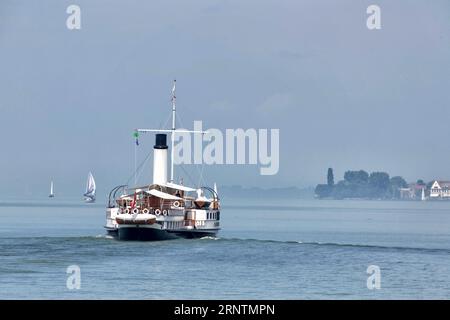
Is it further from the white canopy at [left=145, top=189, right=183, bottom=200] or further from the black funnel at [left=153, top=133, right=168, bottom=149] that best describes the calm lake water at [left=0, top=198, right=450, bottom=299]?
the black funnel at [left=153, top=133, right=168, bottom=149]

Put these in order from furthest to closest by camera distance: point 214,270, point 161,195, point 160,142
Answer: point 160,142, point 161,195, point 214,270

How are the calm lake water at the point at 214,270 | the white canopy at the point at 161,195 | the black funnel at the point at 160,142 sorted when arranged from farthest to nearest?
1. the black funnel at the point at 160,142
2. the white canopy at the point at 161,195
3. the calm lake water at the point at 214,270

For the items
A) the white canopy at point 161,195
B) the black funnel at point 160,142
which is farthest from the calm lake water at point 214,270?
the black funnel at point 160,142

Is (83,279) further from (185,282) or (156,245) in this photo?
(156,245)

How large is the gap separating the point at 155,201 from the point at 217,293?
41054 millimetres

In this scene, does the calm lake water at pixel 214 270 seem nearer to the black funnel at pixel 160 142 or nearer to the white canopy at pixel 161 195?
the white canopy at pixel 161 195

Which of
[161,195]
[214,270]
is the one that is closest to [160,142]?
[161,195]

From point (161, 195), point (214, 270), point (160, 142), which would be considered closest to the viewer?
point (214, 270)

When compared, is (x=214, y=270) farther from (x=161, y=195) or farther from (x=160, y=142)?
(x=160, y=142)

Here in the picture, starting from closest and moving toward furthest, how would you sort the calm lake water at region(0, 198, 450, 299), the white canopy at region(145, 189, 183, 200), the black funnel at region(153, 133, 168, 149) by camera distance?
the calm lake water at region(0, 198, 450, 299), the white canopy at region(145, 189, 183, 200), the black funnel at region(153, 133, 168, 149)

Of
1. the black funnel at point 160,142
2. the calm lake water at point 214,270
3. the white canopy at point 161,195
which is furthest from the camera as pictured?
the black funnel at point 160,142

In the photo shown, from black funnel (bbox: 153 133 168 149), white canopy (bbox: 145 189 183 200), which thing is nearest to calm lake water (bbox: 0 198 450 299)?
white canopy (bbox: 145 189 183 200)

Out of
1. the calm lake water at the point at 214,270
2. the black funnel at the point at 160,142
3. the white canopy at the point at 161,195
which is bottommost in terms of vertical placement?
the calm lake water at the point at 214,270
